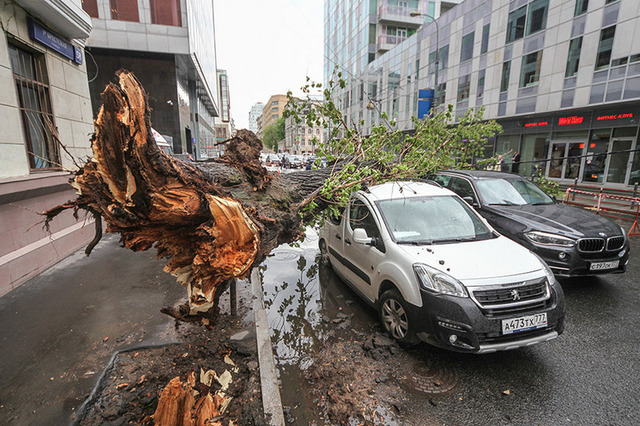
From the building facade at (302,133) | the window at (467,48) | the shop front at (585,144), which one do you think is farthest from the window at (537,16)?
the building facade at (302,133)

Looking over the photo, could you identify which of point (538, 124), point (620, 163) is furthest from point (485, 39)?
point (620, 163)

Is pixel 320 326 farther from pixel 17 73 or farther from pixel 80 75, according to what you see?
pixel 80 75

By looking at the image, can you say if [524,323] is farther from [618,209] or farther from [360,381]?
[618,209]

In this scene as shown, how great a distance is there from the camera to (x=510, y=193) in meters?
6.46

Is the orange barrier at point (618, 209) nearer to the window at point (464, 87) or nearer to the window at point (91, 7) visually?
the window at point (464, 87)

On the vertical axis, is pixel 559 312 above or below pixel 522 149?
below

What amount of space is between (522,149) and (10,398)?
26.6 metres

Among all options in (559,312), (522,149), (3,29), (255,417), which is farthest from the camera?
(522,149)

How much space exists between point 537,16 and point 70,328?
1059 inches

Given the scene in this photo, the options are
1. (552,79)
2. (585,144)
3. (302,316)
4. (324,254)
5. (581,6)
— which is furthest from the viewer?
(552,79)

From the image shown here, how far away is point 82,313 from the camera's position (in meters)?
4.23

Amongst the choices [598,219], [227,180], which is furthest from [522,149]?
[227,180]

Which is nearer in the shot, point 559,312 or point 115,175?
point 115,175

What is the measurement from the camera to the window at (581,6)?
55.6 feet
